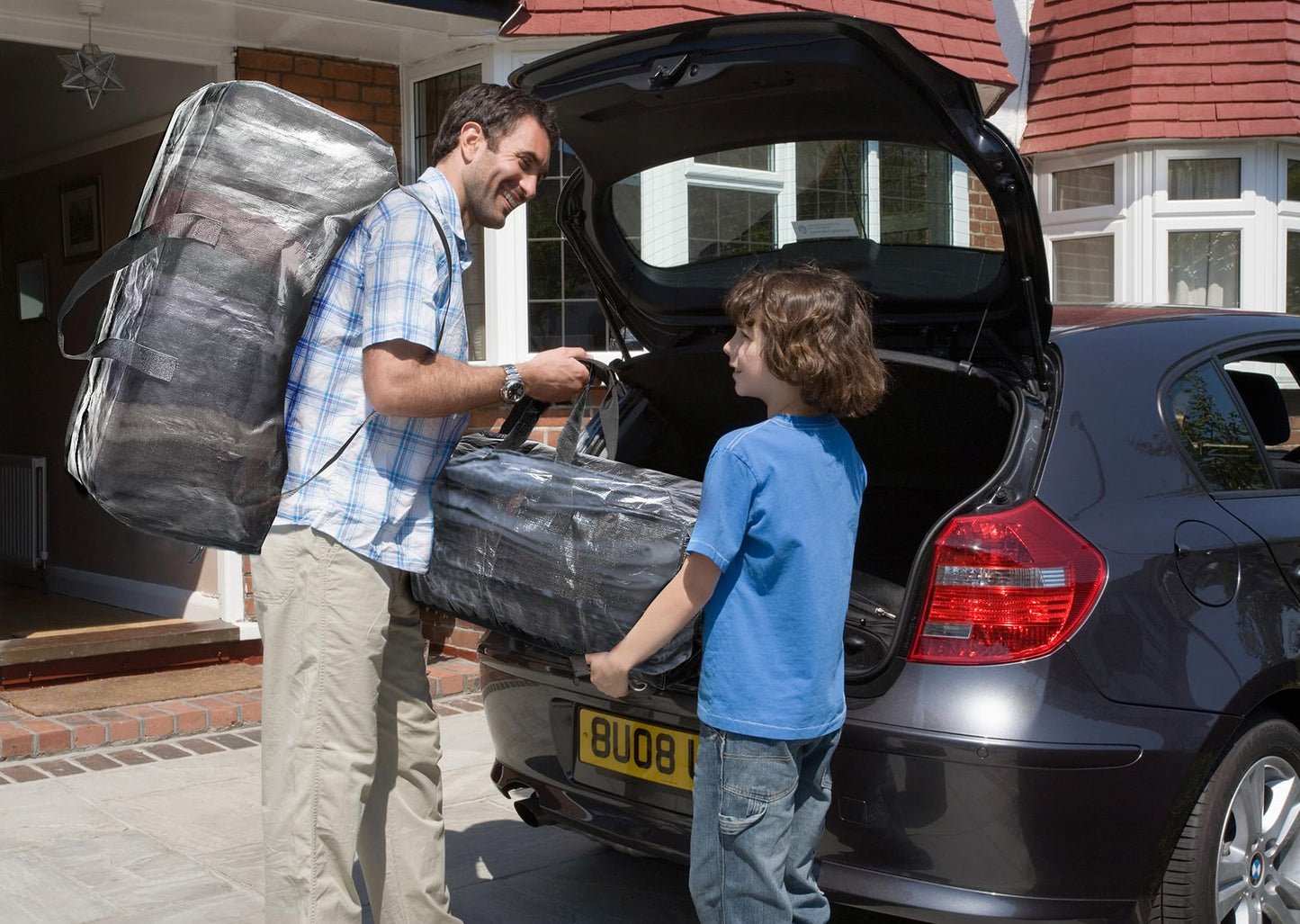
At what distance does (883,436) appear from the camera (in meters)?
4.13

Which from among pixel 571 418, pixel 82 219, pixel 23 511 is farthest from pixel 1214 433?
pixel 23 511

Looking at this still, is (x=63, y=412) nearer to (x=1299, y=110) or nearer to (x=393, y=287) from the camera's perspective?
(x=393, y=287)

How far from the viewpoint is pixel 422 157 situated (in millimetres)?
7070

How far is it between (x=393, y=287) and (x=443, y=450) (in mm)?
392

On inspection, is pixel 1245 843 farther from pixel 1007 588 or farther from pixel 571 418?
pixel 571 418

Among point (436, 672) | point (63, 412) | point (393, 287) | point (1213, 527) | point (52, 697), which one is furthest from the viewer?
point (63, 412)

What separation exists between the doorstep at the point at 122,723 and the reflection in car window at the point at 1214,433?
113 inches

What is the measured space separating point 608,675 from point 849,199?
184cm

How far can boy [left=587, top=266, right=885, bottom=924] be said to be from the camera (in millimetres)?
2512

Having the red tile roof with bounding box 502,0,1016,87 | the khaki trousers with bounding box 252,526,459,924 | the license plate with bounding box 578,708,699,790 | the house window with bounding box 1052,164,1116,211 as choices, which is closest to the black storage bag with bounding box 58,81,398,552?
the khaki trousers with bounding box 252,526,459,924

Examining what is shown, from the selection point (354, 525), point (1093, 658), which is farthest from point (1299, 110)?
point (354, 525)

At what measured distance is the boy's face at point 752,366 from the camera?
2.58 meters

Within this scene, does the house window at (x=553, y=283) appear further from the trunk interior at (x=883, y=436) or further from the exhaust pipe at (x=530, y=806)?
the exhaust pipe at (x=530, y=806)

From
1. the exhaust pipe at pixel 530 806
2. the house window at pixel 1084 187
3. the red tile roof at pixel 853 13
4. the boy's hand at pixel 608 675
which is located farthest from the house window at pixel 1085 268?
the boy's hand at pixel 608 675
